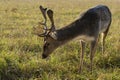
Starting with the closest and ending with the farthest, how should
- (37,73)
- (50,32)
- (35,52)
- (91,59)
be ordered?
(50,32) → (37,73) → (91,59) → (35,52)

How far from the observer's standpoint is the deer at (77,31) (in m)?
6.51

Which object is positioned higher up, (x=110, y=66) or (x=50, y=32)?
(x=50, y=32)

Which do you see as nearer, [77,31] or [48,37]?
[48,37]

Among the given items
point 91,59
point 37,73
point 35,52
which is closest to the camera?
point 37,73

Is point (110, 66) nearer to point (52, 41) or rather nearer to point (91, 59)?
point (91, 59)

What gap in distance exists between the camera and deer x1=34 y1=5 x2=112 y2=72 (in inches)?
256

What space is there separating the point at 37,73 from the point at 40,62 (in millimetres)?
432

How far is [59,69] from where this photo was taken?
7191 mm

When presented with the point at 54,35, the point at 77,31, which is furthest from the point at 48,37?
the point at 77,31

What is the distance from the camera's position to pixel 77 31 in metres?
6.99

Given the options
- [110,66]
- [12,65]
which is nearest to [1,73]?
[12,65]

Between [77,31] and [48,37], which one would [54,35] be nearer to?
[48,37]

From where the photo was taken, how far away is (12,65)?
282 inches

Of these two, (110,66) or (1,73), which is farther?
(110,66)
